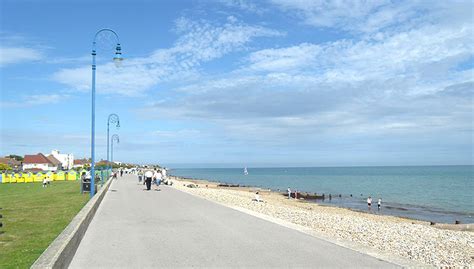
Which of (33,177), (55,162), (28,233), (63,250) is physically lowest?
(28,233)

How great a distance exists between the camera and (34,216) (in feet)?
43.5

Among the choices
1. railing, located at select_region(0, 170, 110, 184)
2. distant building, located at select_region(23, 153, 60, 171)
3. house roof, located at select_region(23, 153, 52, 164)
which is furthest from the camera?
Result: house roof, located at select_region(23, 153, 52, 164)

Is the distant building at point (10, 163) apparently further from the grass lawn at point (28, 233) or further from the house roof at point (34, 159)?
the grass lawn at point (28, 233)

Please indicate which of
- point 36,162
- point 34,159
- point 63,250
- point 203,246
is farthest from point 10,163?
point 63,250

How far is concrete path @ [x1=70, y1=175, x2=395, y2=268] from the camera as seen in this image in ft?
24.1

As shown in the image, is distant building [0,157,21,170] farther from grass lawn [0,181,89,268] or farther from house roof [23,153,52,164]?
grass lawn [0,181,89,268]

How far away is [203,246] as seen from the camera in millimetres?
8789

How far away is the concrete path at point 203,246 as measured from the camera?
7.34 m

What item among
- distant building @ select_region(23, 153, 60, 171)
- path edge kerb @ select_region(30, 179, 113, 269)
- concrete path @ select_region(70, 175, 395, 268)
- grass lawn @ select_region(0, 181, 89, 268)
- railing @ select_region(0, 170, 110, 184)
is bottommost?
concrete path @ select_region(70, 175, 395, 268)

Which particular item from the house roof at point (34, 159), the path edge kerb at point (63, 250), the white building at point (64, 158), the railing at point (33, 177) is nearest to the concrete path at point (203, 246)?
the path edge kerb at point (63, 250)

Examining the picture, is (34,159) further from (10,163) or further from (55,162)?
(55,162)

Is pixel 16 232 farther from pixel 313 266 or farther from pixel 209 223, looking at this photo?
pixel 313 266

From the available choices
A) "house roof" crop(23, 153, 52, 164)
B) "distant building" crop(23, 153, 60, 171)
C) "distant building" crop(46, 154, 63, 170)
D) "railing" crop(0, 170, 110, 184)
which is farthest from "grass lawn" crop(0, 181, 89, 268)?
"distant building" crop(46, 154, 63, 170)

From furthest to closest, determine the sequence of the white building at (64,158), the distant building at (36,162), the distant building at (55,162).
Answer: the white building at (64,158) < the distant building at (55,162) < the distant building at (36,162)
